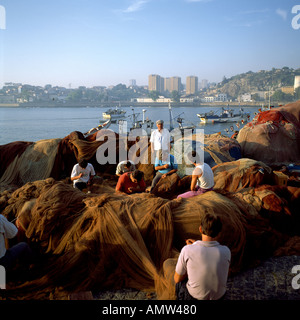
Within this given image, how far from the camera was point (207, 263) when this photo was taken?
8.02ft

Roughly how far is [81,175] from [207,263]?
163 inches

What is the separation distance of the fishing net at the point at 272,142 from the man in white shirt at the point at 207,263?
23.4ft

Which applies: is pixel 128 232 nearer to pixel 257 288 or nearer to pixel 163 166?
pixel 257 288

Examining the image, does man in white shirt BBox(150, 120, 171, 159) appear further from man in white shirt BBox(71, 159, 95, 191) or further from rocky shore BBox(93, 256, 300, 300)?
rocky shore BBox(93, 256, 300, 300)

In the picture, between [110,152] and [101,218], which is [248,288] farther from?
[110,152]

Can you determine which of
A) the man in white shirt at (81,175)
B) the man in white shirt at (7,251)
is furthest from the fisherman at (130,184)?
the man in white shirt at (7,251)

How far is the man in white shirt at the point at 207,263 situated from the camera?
244cm

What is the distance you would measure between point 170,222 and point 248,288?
1.22 metres

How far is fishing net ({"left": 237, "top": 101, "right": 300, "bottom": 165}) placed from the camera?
9070mm

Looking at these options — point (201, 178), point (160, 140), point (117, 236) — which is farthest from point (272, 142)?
point (117, 236)

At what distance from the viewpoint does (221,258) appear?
244 centimetres

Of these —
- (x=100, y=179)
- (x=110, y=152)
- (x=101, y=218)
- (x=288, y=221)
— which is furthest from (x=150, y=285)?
(x=110, y=152)

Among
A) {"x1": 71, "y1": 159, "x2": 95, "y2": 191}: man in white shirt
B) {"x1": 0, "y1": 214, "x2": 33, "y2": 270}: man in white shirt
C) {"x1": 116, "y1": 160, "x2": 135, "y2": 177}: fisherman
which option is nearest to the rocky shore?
{"x1": 0, "y1": 214, "x2": 33, "y2": 270}: man in white shirt

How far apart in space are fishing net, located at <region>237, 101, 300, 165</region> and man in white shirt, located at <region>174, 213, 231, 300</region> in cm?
715
